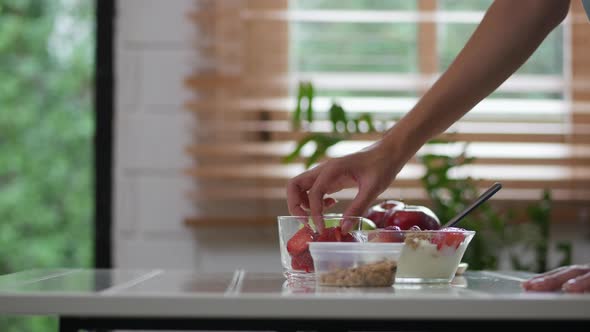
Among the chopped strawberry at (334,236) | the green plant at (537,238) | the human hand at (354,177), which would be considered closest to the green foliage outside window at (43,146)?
the green plant at (537,238)

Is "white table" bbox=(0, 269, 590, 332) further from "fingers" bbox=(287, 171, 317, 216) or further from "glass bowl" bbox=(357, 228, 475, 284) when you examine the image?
"fingers" bbox=(287, 171, 317, 216)

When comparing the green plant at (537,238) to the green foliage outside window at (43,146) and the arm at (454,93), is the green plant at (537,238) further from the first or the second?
the green foliage outside window at (43,146)

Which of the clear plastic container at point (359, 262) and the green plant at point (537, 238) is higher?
the clear plastic container at point (359, 262)

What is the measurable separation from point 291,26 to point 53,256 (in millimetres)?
962

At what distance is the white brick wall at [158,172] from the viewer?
2213 millimetres

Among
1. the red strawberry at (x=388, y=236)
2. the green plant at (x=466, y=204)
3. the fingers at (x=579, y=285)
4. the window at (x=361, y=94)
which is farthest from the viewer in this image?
the window at (x=361, y=94)

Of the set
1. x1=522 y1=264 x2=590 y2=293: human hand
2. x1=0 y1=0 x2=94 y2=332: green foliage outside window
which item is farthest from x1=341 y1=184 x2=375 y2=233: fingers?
x1=0 y1=0 x2=94 y2=332: green foliage outside window

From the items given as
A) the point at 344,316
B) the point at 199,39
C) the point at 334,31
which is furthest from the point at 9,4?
the point at 344,316

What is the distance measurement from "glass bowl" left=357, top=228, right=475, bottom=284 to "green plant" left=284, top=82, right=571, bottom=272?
942 mm

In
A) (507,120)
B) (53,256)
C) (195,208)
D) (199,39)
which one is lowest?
(53,256)

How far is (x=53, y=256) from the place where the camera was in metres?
2.36

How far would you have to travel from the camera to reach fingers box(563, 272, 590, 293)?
0.86 m

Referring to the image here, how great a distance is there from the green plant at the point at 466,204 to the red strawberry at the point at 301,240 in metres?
0.89

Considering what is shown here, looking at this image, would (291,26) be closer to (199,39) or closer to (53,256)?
(199,39)
